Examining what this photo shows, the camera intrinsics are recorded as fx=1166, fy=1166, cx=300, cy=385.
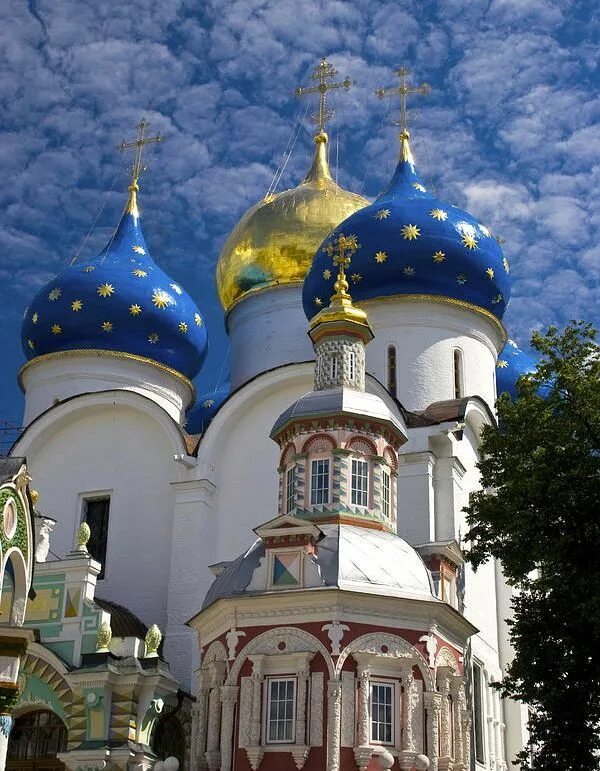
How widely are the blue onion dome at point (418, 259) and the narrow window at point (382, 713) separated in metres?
7.18

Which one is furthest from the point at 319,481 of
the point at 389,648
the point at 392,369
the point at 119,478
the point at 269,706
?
the point at 119,478

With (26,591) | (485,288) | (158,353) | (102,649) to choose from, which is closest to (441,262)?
(485,288)

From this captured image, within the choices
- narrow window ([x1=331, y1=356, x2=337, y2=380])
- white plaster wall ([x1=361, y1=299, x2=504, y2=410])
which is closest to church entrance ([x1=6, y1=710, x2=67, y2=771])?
narrow window ([x1=331, y1=356, x2=337, y2=380])

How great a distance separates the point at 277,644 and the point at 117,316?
849cm

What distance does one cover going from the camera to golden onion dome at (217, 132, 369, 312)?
2080 cm

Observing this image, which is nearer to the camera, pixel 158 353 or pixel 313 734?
pixel 313 734

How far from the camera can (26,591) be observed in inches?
375

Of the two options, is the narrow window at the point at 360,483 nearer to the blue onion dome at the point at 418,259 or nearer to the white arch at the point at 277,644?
the white arch at the point at 277,644

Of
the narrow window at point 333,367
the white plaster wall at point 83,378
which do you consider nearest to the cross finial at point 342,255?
the narrow window at point 333,367

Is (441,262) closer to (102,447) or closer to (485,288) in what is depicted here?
(485,288)

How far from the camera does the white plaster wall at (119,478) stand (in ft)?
52.6

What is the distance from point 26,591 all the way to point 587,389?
5869 mm

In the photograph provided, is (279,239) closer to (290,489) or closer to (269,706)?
(290,489)

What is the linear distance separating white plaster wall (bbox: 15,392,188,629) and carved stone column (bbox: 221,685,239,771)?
147 inches
